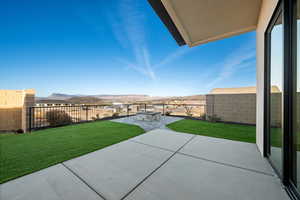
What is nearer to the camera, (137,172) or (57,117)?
(137,172)

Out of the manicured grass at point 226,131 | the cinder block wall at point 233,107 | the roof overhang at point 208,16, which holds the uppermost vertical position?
the roof overhang at point 208,16

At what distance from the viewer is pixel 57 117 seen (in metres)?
4.33

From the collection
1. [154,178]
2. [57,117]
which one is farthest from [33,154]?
[57,117]

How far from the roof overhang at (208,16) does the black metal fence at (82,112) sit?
3992mm

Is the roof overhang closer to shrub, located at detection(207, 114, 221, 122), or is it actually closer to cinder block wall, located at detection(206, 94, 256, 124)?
cinder block wall, located at detection(206, 94, 256, 124)

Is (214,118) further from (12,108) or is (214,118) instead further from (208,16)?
(12,108)

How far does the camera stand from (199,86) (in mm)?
11508

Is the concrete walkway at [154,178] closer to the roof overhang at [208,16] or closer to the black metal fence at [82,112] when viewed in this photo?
the roof overhang at [208,16]

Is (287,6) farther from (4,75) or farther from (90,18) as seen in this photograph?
(4,75)

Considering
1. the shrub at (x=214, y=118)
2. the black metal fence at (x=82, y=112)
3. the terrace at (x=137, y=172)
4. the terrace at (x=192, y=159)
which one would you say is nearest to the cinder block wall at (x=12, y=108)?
the black metal fence at (x=82, y=112)

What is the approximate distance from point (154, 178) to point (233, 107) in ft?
17.7

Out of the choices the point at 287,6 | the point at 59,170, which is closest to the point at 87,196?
the point at 59,170

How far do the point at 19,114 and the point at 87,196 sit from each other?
19.8 feet

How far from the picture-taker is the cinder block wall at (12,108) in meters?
4.46
